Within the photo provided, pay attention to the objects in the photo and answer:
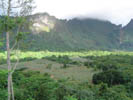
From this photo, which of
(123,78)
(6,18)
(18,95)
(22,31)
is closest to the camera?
(6,18)

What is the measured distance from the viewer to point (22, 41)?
31.1 ft

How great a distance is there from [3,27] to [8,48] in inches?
47.1

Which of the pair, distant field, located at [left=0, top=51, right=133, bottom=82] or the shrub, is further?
distant field, located at [left=0, top=51, right=133, bottom=82]

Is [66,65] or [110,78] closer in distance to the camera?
[110,78]

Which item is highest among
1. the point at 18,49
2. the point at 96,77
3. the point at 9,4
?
the point at 9,4

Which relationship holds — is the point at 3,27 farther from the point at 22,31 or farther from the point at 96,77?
the point at 96,77

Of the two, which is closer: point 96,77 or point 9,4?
point 9,4

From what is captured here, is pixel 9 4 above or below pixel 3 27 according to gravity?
above

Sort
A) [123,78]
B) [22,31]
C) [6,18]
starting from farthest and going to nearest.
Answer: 1. [123,78]
2. [22,31]
3. [6,18]

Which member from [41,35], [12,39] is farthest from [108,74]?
[41,35]

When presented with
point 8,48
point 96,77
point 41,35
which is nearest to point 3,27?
point 8,48

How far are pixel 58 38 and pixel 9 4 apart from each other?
186 metres

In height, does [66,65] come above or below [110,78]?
below

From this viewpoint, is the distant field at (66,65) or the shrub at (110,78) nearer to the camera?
the shrub at (110,78)
